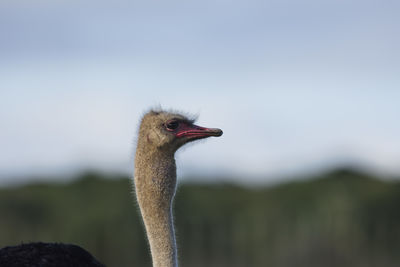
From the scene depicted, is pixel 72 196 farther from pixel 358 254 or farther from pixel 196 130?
pixel 196 130

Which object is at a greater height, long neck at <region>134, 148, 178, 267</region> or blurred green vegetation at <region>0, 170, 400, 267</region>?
blurred green vegetation at <region>0, 170, 400, 267</region>

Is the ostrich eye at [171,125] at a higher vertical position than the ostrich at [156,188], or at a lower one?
higher

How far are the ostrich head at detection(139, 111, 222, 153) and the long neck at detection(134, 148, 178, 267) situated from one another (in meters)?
0.06

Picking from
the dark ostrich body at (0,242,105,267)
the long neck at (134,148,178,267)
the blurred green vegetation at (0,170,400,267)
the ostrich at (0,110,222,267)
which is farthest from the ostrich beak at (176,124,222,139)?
the blurred green vegetation at (0,170,400,267)

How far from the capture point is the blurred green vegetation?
100.0 feet

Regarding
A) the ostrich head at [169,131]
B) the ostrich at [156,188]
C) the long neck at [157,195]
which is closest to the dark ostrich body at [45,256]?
the ostrich at [156,188]

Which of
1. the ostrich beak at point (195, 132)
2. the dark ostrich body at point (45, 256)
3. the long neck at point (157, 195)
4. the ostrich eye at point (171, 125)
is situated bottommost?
the dark ostrich body at point (45, 256)

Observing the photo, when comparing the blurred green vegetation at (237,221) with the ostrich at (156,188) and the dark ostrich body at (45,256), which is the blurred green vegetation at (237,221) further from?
the ostrich at (156,188)

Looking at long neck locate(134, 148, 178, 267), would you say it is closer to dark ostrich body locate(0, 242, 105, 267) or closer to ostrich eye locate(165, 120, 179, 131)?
ostrich eye locate(165, 120, 179, 131)

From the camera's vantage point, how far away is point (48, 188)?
37.1 metres

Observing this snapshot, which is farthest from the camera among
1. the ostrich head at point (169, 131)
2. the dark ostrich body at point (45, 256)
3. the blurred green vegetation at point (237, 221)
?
the blurred green vegetation at point (237, 221)

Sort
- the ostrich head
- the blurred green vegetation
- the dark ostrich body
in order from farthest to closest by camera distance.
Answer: the blurred green vegetation
the ostrich head
the dark ostrich body

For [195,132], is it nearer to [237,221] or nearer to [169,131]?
[169,131]

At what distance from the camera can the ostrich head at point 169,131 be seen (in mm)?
6148
